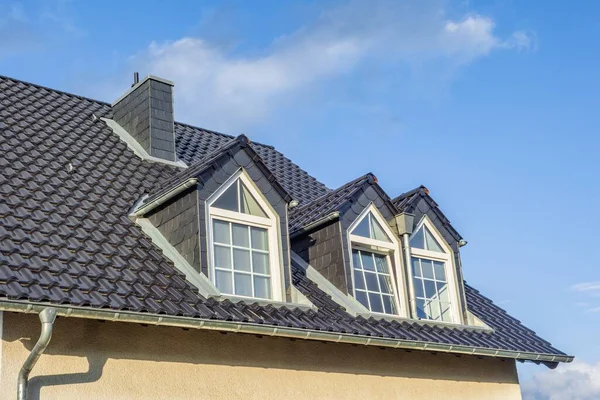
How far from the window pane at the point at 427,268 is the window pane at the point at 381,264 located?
812mm

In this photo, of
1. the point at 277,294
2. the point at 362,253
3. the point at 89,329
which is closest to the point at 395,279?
the point at 362,253

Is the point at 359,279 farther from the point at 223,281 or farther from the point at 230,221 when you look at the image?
the point at 223,281

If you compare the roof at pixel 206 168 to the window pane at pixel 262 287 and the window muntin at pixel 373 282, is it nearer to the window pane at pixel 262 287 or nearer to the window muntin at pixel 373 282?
the window pane at pixel 262 287

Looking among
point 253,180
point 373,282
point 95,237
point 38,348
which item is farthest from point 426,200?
point 38,348

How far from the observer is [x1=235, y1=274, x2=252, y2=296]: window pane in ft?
38.8

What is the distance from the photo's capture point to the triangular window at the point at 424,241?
14.8 meters

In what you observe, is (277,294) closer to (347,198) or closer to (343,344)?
(343,344)

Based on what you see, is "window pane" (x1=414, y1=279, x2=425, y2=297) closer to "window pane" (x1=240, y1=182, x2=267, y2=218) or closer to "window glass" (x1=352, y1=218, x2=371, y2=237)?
"window glass" (x1=352, y1=218, x2=371, y2=237)

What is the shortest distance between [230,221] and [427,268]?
4144 millimetres

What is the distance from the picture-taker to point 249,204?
12664 millimetres

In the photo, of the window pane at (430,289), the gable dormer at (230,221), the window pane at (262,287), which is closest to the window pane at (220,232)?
the gable dormer at (230,221)

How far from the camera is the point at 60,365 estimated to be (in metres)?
9.41

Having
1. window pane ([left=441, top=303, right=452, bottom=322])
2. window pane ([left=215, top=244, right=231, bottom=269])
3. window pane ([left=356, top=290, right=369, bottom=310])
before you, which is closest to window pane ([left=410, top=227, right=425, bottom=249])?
window pane ([left=441, top=303, right=452, bottom=322])

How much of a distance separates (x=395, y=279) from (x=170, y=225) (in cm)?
393
